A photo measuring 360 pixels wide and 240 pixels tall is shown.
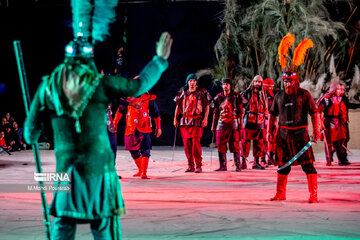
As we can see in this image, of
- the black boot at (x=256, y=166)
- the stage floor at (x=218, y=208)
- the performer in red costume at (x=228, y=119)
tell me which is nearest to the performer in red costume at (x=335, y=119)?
the stage floor at (x=218, y=208)

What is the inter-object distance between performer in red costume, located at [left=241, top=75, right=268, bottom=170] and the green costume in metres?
8.80

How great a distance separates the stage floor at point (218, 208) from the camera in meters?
5.56

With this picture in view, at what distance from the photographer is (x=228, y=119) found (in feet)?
39.2

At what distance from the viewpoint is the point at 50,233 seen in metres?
3.87

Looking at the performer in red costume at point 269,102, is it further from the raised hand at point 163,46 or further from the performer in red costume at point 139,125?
the raised hand at point 163,46

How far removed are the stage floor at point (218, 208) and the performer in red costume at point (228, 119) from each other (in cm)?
72

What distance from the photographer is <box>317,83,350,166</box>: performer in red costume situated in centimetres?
1280

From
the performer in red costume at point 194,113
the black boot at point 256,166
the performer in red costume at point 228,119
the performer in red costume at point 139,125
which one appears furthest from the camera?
the black boot at point 256,166

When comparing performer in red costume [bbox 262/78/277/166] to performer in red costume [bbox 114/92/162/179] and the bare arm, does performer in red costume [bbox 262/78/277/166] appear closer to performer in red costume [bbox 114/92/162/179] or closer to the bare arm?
performer in red costume [bbox 114/92/162/179]

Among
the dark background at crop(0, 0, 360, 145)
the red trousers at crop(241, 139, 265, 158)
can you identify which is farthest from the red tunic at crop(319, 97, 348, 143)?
the dark background at crop(0, 0, 360, 145)

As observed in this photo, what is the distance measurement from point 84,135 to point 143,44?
16208 millimetres

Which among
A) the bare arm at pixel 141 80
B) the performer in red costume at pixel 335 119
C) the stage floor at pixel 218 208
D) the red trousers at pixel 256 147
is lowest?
the stage floor at pixel 218 208

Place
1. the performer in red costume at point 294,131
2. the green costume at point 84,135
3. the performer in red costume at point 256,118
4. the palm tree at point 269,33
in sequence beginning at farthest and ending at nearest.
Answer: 1. the palm tree at point 269,33
2. the performer in red costume at point 256,118
3. the performer in red costume at point 294,131
4. the green costume at point 84,135

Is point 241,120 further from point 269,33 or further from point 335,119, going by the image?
point 269,33
